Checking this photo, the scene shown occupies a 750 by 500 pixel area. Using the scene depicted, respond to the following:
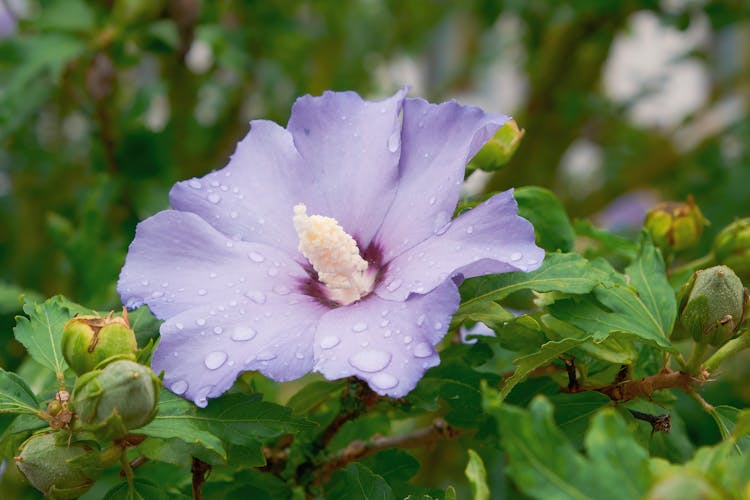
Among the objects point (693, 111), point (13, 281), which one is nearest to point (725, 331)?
point (13, 281)

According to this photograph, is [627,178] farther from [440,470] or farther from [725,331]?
[725,331]

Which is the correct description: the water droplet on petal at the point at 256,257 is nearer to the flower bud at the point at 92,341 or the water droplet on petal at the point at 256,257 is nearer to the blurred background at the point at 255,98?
the flower bud at the point at 92,341

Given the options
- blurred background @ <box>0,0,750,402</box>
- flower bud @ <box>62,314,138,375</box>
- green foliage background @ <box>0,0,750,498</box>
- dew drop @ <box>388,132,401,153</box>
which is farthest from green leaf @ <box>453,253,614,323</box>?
blurred background @ <box>0,0,750,402</box>

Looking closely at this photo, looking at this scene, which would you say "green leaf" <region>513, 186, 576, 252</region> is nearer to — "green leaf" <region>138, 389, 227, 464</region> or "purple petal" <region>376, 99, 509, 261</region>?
"purple petal" <region>376, 99, 509, 261</region>

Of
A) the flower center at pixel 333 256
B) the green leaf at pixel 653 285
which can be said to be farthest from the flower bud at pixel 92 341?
the green leaf at pixel 653 285

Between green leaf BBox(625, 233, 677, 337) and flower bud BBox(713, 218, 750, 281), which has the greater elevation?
green leaf BBox(625, 233, 677, 337)

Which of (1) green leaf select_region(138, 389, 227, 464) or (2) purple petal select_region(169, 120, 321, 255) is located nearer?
(1) green leaf select_region(138, 389, 227, 464)

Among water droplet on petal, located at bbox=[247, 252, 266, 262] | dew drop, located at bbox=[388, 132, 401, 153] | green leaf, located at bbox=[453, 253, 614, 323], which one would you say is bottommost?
green leaf, located at bbox=[453, 253, 614, 323]
